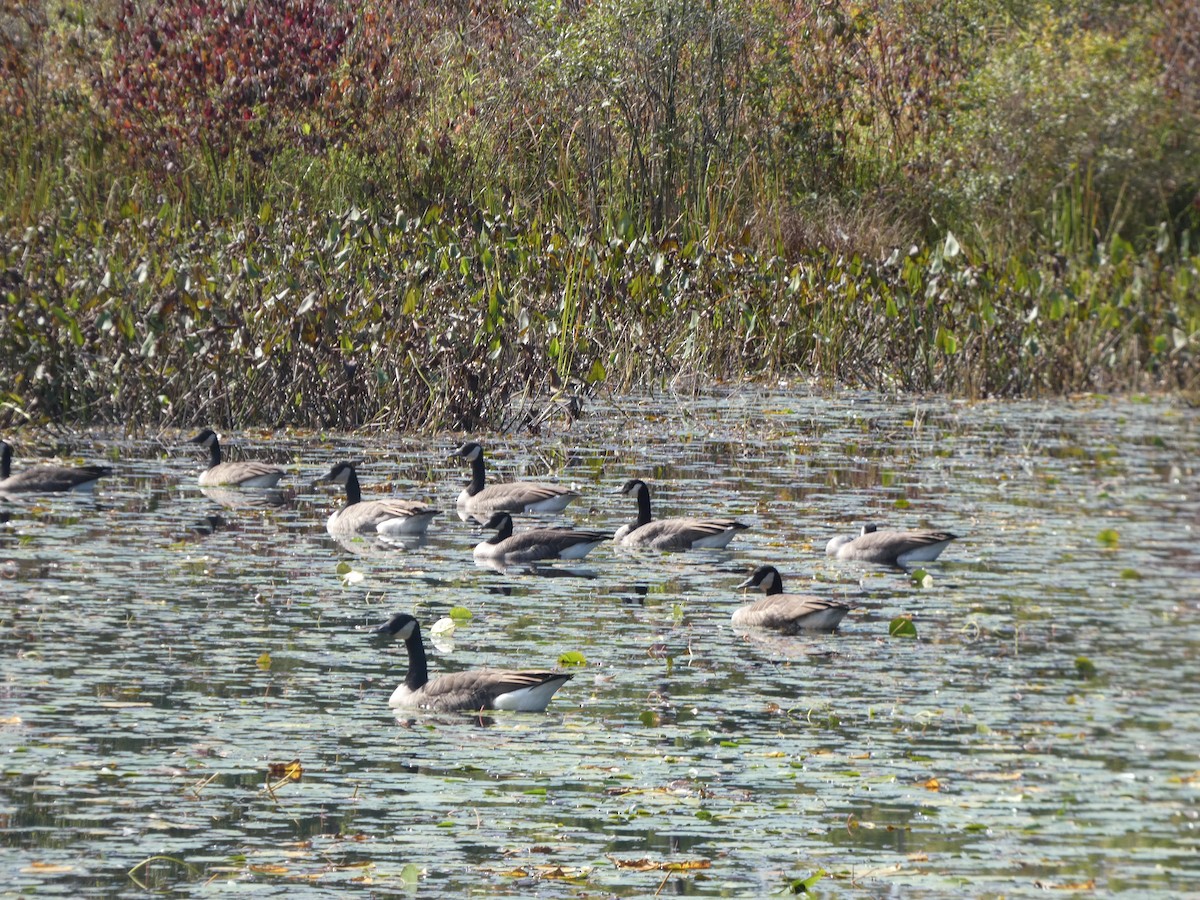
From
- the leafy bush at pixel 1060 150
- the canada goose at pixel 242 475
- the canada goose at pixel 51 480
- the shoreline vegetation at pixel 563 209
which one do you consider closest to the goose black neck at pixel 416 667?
the canada goose at pixel 242 475

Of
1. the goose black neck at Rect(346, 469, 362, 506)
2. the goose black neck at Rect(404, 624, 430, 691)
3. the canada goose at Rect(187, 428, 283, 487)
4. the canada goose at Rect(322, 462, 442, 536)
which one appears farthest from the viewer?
the canada goose at Rect(187, 428, 283, 487)

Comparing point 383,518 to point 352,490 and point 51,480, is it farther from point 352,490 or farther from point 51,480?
point 51,480

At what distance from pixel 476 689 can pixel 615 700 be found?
62cm

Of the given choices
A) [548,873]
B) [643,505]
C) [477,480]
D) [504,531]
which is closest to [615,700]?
[548,873]

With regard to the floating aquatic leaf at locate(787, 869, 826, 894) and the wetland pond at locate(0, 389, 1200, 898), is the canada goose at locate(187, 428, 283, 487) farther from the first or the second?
the floating aquatic leaf at locate(787, 869, 826, 894)

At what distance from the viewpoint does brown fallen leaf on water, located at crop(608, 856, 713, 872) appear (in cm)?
691

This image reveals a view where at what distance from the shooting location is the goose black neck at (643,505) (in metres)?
14.1

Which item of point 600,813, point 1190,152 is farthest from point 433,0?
point 600,813

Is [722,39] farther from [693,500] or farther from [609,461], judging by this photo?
[693,500]

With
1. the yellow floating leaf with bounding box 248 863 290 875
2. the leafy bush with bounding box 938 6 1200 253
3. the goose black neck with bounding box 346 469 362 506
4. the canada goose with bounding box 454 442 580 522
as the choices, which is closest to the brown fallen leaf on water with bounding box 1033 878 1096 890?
the yellow floating leaf with bounding box 248 863 290 875

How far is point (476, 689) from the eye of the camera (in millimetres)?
9219

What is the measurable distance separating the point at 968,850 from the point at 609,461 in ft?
34.4

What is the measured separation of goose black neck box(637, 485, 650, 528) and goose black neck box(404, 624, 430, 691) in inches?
178

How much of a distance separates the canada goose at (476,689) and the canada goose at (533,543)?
3773 millimetres
